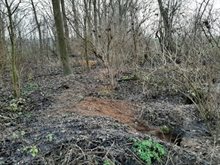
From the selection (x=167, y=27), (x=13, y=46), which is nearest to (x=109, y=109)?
(x=13, y=46)

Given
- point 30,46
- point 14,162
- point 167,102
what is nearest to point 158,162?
point 14,162

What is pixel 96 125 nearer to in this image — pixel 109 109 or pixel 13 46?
pixel 109 109

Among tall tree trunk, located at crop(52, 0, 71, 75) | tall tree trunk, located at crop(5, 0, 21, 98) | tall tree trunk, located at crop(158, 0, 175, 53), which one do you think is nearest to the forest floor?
tall tree trunk, located at crop(5, 0, 21, 98)

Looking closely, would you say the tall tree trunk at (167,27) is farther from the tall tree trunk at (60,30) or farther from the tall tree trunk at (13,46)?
the tall tree trunk at (13,46)

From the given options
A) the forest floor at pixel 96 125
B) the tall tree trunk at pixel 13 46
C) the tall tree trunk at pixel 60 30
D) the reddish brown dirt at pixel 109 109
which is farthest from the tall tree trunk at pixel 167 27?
the tall tree trunk at pixel 13 46

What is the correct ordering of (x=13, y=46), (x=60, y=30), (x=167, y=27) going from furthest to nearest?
1. (x=167, y=27)
2. (x=60, y=30)
3. (x=13, y=46)

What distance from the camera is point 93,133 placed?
519cm

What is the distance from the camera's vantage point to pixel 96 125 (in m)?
5.72

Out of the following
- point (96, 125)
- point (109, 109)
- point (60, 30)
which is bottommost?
point (109, 109)

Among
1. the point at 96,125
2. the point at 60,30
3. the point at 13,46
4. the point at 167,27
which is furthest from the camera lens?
the point at 167,27

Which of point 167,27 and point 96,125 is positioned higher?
point 167,27

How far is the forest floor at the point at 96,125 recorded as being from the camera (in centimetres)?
466

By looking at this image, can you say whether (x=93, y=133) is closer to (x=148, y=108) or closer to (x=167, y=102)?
(x=148, y=108)

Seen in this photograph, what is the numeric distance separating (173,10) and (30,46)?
13.3m
